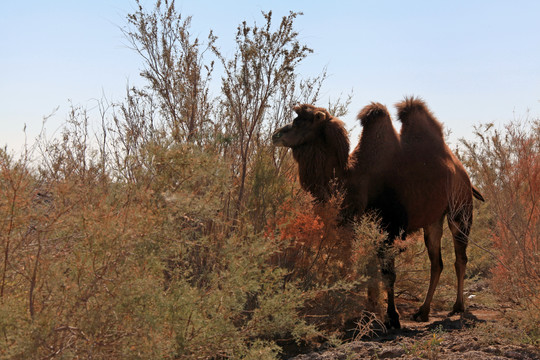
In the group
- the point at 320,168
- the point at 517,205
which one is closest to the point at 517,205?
the point at 517,205

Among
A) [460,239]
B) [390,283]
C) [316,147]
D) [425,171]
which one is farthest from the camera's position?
[460,239]

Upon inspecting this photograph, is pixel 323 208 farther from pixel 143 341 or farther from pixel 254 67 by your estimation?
pixel 143 341

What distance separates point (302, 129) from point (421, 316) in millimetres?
2846

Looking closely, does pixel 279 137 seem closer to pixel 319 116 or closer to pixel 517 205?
pixel 319 116

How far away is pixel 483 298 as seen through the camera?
844 centimetres

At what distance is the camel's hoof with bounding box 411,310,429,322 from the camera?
753cm

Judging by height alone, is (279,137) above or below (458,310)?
above

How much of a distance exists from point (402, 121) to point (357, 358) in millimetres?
4019

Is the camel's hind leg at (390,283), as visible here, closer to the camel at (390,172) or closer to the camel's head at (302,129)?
the camel at (390,172)

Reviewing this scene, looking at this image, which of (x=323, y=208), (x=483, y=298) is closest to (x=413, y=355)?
(x=323, y=208)

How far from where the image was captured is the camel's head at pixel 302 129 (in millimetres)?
6750

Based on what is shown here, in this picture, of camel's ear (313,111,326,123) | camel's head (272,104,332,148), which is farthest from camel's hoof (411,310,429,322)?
camel's ear (313,111,326,123)

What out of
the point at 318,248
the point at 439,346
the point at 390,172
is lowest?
the point at 439,346

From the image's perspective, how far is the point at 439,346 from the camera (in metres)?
5.69
